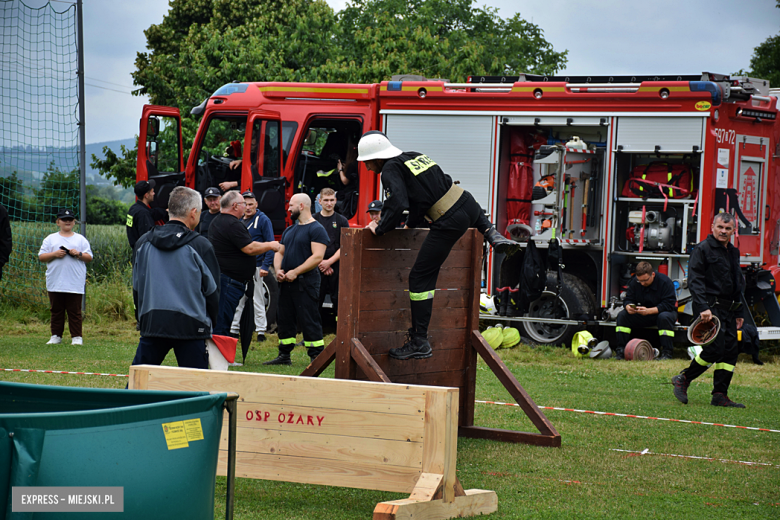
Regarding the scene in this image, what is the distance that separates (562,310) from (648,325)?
1.16 m

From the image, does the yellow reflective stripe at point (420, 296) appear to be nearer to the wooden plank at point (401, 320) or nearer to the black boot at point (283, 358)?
the wooden plank at point (401, 320)

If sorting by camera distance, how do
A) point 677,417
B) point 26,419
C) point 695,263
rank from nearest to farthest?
1. point 26,419
2. point 677,417
3. point 695,263

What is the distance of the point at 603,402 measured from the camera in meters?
8.06

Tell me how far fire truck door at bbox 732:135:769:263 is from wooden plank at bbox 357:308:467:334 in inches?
239

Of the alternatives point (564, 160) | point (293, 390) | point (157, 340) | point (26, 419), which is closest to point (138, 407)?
point (26, 419)

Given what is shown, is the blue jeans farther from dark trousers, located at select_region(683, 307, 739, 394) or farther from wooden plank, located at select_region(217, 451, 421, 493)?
dark trousers, located at select_region(683, 307, 739, 394)

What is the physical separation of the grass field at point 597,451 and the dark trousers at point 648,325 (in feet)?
1.57

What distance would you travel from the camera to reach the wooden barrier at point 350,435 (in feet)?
14.0

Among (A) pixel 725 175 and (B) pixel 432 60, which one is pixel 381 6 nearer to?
(B) pixel 432 60

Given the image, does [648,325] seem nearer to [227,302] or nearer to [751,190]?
[751,190]

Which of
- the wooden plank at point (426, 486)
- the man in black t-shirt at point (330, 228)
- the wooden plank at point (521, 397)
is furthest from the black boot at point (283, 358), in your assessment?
the wooden plank at point (426, 486)

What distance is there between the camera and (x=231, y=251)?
343 inches

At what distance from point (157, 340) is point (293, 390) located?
1.29 m

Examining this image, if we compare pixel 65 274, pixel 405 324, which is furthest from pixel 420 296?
pixel 65 274
